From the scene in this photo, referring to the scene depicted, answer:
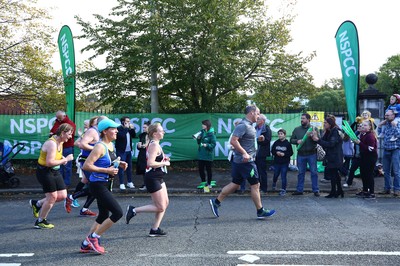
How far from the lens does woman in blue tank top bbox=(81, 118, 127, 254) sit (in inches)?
209

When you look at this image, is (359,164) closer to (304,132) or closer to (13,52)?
(304,132)

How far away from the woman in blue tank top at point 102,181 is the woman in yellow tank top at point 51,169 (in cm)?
134

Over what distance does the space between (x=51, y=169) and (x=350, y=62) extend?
896 centimetres

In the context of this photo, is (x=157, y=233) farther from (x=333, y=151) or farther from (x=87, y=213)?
(x=333, y=151)

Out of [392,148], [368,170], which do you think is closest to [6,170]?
[368,170]

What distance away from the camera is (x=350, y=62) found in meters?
12.0

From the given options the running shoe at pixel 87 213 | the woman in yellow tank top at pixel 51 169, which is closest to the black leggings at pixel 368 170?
the running shoe at pixel 87 213

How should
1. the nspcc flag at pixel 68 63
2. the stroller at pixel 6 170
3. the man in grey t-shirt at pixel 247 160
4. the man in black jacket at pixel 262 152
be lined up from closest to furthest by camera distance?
the man in grey t-shirt at pixel 247 160 → the man in black jacket at pixel 262 152 → the stroller at pixel 6 170 → the nspcc flag at pixel 68 63

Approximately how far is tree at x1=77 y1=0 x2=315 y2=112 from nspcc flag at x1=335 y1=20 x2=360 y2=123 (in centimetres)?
334

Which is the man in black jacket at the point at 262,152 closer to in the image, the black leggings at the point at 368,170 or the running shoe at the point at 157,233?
the black leggings at the point at 368,170

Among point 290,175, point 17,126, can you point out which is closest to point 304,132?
point 290,175

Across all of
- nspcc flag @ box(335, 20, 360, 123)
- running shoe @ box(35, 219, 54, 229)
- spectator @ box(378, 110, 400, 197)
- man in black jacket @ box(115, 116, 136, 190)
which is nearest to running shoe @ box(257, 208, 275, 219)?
running shoe @ box(35, 219, 54, 229)

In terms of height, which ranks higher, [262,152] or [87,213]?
[262,152]

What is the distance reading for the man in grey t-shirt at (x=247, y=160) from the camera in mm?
7117
